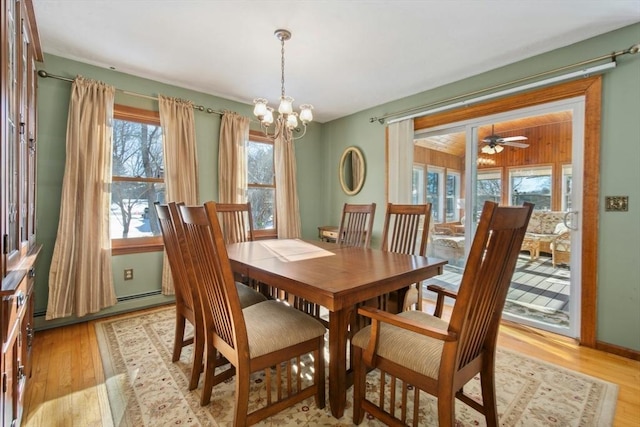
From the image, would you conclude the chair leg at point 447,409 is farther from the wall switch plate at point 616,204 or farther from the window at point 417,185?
the window at point 417,185

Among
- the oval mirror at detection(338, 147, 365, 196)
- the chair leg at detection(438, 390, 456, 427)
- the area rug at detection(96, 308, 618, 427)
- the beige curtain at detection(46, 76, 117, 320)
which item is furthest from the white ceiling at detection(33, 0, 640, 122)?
the area rug at detection(96, 308, 618, 427)

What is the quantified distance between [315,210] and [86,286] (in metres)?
2.98

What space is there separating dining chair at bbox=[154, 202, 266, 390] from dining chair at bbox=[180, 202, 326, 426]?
128 millimetres

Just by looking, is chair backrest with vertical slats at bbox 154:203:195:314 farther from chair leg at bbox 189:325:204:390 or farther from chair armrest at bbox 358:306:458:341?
chair armrest at bbox 358:306:458:341

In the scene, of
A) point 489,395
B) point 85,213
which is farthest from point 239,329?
point 85,213

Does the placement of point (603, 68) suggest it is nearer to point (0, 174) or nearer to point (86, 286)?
point (0, 174)

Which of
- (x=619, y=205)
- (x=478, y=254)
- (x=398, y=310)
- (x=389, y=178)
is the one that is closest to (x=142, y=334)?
(x=398, y=310)

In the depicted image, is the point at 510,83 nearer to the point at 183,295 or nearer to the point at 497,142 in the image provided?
the point at 497,142

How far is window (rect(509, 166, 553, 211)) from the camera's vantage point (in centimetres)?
263

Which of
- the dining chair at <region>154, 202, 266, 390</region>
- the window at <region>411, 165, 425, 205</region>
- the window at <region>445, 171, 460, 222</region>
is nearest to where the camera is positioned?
the dining chair at <region>154, 202, 266, 390</region>

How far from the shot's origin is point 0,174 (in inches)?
40.7

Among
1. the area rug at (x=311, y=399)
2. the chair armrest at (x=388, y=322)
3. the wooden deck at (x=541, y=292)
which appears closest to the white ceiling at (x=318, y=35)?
the wooden deck at (x=541, y=292)

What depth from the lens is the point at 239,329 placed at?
1289mm

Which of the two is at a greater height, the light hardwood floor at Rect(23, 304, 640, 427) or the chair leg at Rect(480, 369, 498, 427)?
the chair leg at Rect(480, 369, 498, 427)
